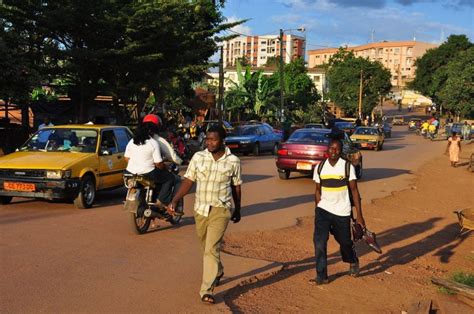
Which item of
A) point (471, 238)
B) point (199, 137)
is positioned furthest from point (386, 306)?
point (199, 137)

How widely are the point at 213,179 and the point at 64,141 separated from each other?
6665 mm

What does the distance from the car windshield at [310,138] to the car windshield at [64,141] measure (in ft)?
22.9

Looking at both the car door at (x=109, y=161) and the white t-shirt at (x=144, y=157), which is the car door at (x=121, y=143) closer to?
the car door at (x=109, y=161)

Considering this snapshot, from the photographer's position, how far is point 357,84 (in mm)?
84625

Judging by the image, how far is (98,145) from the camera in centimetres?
1120

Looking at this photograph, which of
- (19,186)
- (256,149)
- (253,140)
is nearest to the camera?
(19,186)

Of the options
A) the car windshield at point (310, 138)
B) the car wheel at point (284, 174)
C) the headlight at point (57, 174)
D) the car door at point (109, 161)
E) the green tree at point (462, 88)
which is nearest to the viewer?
the headlight at point (57, 174)

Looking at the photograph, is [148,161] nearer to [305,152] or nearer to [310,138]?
[305,152]

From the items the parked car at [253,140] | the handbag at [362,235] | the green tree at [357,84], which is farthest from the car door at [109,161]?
the green tree at [357,84]

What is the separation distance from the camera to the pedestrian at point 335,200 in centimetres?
618

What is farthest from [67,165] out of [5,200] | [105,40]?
[105,40]

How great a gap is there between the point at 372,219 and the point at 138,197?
499 centimetres

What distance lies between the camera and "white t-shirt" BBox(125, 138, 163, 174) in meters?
8.64

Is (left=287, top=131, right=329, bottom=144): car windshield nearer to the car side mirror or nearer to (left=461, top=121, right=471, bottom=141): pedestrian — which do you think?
the car side mirror
